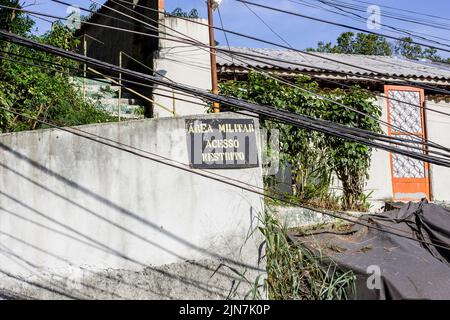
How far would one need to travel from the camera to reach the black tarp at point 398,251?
676cm

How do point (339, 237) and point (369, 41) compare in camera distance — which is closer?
point (339, 237)

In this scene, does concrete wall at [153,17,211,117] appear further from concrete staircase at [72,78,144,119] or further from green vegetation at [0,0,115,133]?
green vegetation at [0,0,115,133]

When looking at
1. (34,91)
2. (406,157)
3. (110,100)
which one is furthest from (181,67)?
(406,157)

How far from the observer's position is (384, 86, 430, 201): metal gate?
11.1m

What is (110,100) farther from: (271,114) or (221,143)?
(271,114)

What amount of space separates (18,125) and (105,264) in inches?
115

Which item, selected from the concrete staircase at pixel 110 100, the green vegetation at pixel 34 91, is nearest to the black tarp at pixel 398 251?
the green vegetation at pixel 34 91

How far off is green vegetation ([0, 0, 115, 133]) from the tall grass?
333cm

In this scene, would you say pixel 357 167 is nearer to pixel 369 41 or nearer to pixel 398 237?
pixel 398 237
